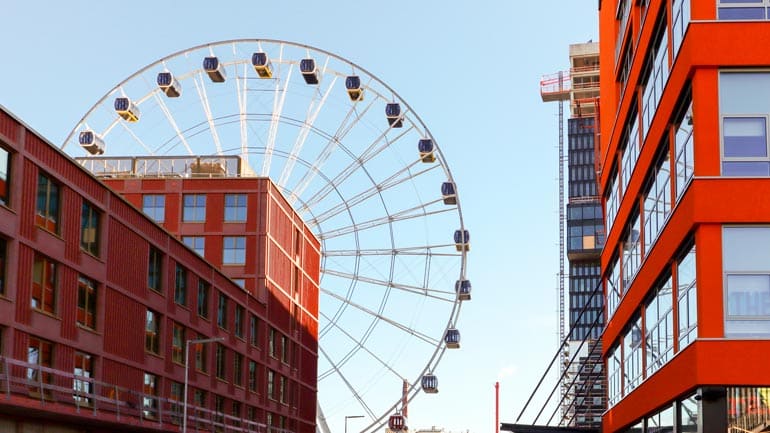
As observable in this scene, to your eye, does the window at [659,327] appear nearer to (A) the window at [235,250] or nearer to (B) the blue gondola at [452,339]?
(B) the blue gondola at [452,339]

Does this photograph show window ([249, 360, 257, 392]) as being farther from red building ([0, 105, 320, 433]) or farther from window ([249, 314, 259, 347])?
window ([249, 314, 259, 347])

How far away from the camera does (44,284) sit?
1806 inches

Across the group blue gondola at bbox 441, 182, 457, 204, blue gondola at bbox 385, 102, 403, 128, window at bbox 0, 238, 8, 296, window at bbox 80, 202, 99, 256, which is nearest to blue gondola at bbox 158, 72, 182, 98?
blue gondola at bbox 385, 102, 403, 128

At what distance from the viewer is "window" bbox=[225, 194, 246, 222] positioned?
84125mm

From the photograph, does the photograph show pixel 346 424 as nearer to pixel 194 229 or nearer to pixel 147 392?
pixel 194 229

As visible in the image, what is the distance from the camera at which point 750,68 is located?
3000cm

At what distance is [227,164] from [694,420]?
191 feet

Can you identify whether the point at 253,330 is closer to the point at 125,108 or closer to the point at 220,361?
the point at 220,361

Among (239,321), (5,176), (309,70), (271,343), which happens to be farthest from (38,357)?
(309,70)

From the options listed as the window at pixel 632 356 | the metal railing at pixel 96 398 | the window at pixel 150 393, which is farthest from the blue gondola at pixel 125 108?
the window at pixel 632 356

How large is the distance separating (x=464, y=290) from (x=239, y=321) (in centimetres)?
1585

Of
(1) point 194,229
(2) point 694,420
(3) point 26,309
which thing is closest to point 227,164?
(1) point 194,229

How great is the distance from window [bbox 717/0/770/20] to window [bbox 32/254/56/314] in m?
25.1

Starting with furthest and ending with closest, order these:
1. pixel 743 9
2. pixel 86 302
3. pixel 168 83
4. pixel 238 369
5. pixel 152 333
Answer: pixel 168 83
pixel 238 369
pixel 152 333
pixel 86 302
pixel 743 9
